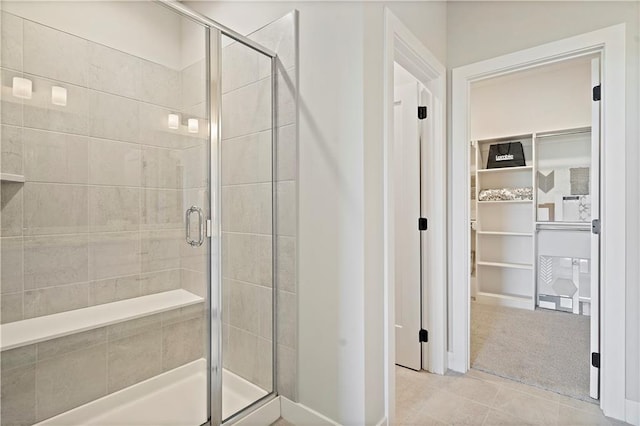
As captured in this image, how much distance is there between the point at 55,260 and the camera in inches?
64.7

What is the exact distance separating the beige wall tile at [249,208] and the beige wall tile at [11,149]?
37.1 inches

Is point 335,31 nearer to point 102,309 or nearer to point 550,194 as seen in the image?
point 102,309

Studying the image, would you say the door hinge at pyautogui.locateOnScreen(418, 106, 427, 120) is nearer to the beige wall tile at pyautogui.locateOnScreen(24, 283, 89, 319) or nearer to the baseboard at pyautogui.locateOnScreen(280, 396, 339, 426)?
the baseboard at pyautogui.locateOnScreen(280, 396, 339, 426)

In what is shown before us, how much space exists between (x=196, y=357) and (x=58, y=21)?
6.51 ft

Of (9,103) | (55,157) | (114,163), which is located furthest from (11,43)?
(114,163)

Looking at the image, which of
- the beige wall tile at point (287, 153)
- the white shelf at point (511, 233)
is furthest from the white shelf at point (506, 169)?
the beige wall tile at point (287, 153)

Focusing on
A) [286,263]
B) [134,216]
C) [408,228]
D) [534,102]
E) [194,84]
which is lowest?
[286,263]

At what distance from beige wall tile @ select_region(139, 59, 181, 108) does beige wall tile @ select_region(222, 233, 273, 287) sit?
835 millimetres

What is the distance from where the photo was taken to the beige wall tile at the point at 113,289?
178cm

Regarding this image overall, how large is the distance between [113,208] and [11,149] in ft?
1.59

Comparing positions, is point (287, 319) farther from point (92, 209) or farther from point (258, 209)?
point (92, 209)

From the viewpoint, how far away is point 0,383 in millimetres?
1504

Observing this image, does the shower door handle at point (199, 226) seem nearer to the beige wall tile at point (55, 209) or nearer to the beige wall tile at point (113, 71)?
the beige wall tile at point (55, 209)

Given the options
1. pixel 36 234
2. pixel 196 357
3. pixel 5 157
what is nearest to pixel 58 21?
pixel 5 157
